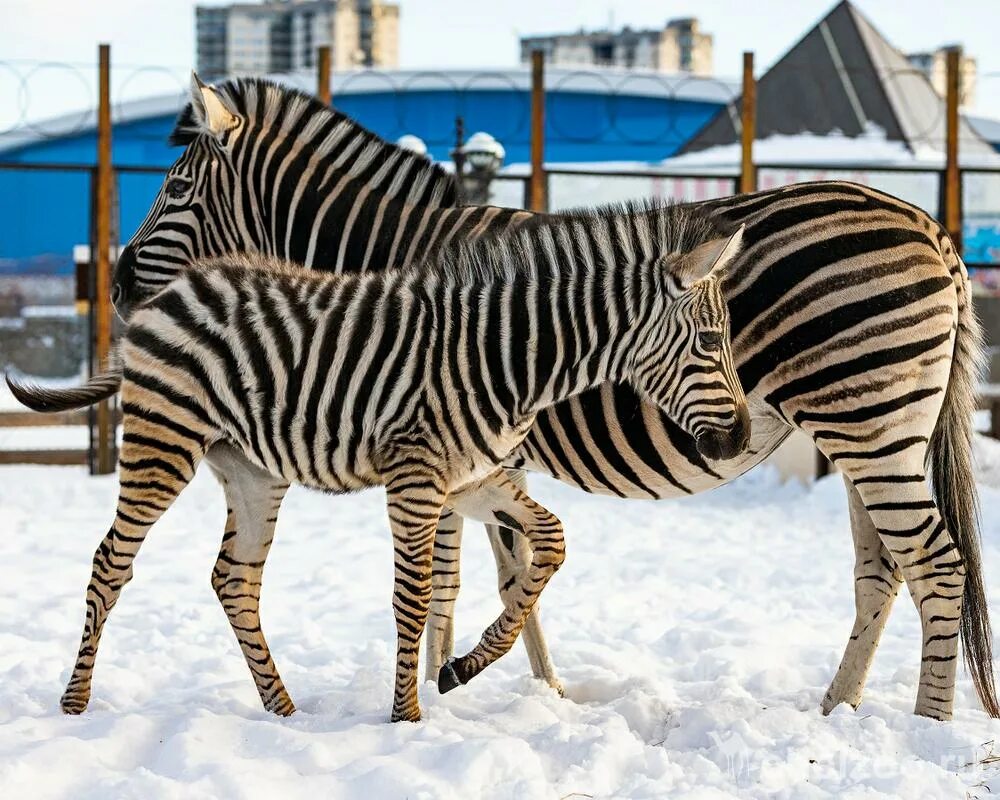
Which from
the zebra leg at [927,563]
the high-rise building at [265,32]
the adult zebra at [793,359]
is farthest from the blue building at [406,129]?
the high-rise building at [265,32]

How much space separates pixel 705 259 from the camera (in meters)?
3.74

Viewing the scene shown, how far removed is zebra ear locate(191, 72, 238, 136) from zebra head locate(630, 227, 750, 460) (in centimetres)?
202

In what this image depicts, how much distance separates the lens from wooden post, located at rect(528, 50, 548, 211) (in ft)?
34.8

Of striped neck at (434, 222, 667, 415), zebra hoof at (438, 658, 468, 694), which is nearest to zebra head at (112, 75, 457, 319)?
striped neck at (434, 222, 667, 415)

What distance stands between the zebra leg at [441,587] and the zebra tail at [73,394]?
1.36 m

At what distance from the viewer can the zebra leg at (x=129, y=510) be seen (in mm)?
3992

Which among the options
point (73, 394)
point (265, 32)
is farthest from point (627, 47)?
point (73, 394)

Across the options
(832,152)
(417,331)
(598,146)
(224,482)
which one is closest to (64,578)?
(224,482)

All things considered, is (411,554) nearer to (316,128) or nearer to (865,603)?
→ (865,603)

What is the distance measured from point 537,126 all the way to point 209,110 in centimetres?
616

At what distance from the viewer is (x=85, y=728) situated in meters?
3.85

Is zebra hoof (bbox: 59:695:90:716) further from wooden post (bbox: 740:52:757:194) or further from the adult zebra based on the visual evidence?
wooden post (bbox: 740:52:757:194)

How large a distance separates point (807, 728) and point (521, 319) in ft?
5.30

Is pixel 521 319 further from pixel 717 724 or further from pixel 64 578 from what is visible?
pixel 64 578
